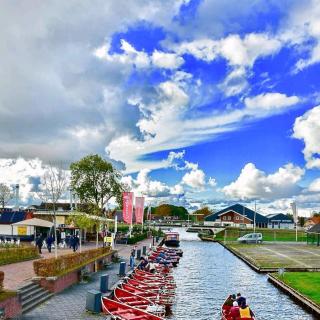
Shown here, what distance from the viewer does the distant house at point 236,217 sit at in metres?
182

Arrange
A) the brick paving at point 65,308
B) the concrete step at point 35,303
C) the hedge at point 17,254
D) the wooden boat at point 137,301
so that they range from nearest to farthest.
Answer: the brick paving at point 65,308 → the concrete step at point 35,303 → the wooden boat at point 137,301 → the hedge at point 17,254

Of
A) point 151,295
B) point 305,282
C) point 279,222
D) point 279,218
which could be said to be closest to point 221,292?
point 305,282

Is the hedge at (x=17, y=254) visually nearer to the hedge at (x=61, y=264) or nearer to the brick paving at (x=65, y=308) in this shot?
the hedge at (x=61, y=264)

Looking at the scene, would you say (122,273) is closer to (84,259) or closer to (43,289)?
(84,259)

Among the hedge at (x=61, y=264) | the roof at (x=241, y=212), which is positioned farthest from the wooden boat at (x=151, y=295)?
the roof at (x=241, y=212)

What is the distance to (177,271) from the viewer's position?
57969 mm

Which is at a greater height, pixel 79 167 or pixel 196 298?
pixel 79 167

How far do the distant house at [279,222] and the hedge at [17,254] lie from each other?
15058cm

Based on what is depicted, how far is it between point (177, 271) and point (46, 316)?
3338 centimetres

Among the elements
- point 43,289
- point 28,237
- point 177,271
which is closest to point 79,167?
point 28,237

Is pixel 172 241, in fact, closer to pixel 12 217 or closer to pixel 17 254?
pixel 12 217

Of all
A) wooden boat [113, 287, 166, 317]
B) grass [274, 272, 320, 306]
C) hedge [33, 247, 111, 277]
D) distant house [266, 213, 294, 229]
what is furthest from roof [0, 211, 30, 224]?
distant house [266, 213, 294, 229]

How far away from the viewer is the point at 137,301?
29.5m

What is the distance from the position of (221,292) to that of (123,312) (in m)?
19.2
